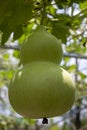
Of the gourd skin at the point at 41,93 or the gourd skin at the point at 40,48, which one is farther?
the gourd skin at the point at 40,48

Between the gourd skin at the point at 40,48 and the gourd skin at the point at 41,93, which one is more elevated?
the gourd skin at the point at 40,48

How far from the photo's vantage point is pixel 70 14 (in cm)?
242

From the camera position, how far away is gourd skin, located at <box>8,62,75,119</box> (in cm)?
147

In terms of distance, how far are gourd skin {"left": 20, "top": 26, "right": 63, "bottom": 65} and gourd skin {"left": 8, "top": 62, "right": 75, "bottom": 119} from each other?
0.14 meters

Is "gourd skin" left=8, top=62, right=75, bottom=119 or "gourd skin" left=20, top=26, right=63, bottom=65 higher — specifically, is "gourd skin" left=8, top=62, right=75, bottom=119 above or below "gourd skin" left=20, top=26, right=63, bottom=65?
below

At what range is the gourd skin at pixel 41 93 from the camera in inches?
57.9

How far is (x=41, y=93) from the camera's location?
1469mm

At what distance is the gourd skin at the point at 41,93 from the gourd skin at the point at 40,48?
0.14 m

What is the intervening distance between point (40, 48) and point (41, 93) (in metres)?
0.27

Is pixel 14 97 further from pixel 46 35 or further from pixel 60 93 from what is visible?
pixel 46 35

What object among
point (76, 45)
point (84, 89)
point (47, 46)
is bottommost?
point (84, 89)

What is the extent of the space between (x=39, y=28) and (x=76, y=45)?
6.12ft

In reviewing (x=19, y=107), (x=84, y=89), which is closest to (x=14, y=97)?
(x=19, y=107)

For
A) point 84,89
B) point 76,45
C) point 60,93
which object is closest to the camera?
point 60,93
